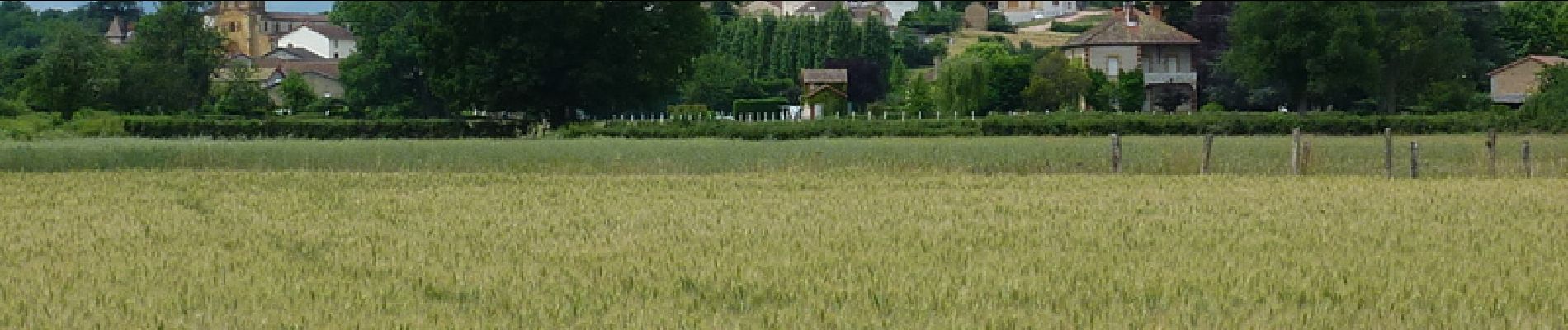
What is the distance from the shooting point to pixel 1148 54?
3238 inches

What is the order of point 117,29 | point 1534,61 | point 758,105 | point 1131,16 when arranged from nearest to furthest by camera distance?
point 1534,61 → point 1131,16 → point 758,105 → point 117,29

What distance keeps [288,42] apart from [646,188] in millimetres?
138560

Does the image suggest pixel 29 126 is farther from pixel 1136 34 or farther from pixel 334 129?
pixel 1136 34

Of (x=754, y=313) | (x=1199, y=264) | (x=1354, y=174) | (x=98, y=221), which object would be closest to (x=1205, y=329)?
(x=754, y=313)

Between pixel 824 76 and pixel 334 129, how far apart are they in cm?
4634

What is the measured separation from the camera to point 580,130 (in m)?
51.5

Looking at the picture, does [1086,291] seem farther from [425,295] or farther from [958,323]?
[425,295]

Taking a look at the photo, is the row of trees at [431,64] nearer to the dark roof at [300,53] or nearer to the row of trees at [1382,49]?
the row of trees at [1382,49]

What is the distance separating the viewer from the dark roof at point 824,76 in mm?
94656

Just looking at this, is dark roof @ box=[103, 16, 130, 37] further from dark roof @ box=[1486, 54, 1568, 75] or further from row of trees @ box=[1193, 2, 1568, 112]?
dark roof @ box=[1486, 54, 1568, 75]

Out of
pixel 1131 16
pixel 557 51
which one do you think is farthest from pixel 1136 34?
pixel 557 51

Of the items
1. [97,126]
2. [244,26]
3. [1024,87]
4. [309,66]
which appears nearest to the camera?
[97,126]

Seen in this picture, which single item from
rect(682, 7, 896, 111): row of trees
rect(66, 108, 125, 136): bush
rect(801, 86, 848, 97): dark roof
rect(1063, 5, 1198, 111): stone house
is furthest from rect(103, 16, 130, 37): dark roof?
rect(66, 108, 125, 136): bush

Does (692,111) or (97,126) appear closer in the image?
(97,126)
